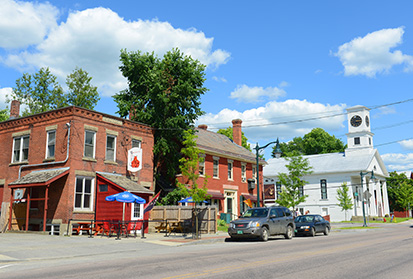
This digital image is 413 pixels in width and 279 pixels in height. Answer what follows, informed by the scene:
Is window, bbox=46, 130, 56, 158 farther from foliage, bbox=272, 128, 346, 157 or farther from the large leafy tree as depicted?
foliage, bbox=272, 128, 346, 157

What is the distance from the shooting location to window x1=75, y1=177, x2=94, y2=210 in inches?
970

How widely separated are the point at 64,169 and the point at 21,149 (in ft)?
18.3

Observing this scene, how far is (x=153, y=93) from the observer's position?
107 ft

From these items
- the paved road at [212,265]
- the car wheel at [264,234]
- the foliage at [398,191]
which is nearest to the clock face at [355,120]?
the foliage at [398,191]

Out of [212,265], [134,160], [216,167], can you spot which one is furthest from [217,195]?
[212,265]

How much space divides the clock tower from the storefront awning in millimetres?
53074

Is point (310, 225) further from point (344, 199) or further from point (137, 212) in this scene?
point (344, 199)

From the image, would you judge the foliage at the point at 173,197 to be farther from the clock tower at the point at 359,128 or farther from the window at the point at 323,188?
the clock tower at the point at 359,128

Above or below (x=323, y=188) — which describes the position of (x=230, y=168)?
above

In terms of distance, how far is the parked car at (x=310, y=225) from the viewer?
2514cm

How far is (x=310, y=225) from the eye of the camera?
25.2 meters

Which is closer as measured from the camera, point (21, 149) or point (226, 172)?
point (21, 149)

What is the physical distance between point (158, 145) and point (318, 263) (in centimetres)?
2196

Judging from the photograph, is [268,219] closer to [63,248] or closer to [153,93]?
[63,248]
